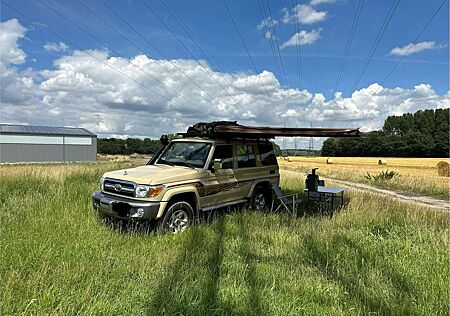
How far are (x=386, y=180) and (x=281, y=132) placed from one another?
1763cm

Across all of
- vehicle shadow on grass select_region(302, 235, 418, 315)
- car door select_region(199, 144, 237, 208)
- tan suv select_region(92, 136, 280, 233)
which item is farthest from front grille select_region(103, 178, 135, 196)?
vehicle shadow on grass select_region(302, 235, 418, 315)

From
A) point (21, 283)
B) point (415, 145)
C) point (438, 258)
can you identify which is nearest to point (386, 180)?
point (438, 258)

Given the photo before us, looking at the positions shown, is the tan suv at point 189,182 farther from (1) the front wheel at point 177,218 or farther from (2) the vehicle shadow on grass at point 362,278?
(2) the vehicle shadow on grass at point 362,278

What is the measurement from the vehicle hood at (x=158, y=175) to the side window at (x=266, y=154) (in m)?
2.78

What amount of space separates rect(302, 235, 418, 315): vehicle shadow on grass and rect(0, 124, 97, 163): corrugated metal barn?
59.8m

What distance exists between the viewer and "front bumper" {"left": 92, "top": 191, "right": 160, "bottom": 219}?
6.37 metres

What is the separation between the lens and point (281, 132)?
28.1ft

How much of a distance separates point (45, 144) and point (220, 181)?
59.0 meters

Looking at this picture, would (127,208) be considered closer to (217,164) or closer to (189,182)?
(189,182)

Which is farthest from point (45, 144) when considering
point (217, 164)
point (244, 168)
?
point (217, 164)

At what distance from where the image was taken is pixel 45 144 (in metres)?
58.8

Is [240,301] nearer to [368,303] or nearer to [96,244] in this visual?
[368,303]

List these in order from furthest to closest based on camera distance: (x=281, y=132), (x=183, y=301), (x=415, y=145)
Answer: (x=415, y=145), (x=281, y=132), (x=183, y=301)

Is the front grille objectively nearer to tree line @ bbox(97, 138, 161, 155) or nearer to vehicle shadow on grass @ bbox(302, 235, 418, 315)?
vehicle shadow on grass @ bbox(302, 235, 418, 315)
